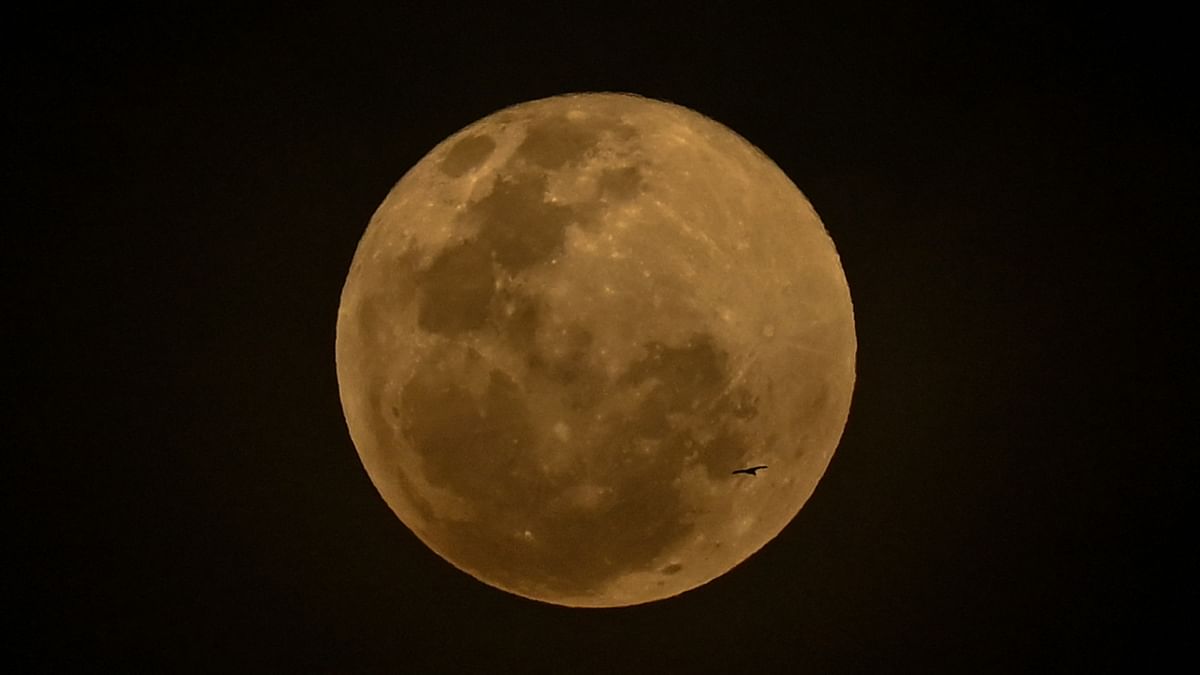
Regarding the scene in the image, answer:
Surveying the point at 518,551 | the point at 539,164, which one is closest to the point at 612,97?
the point at 539,164

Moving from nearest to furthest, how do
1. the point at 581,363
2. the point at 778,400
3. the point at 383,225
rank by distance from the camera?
the point at 581,363 → the point at 778,400 → the point at 383,225

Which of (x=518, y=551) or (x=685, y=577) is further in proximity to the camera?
(x=685, y=577)

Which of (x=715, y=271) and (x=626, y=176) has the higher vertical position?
(x=626, y=176)

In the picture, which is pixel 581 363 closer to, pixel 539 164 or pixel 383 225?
pixel 539 164

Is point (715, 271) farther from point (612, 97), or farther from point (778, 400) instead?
point (612, 97)

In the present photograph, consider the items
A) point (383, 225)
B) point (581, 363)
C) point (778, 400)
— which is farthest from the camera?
point (383, 225)

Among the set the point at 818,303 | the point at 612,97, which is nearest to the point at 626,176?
the point at 612,97

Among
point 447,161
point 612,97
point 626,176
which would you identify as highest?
point 612,97
